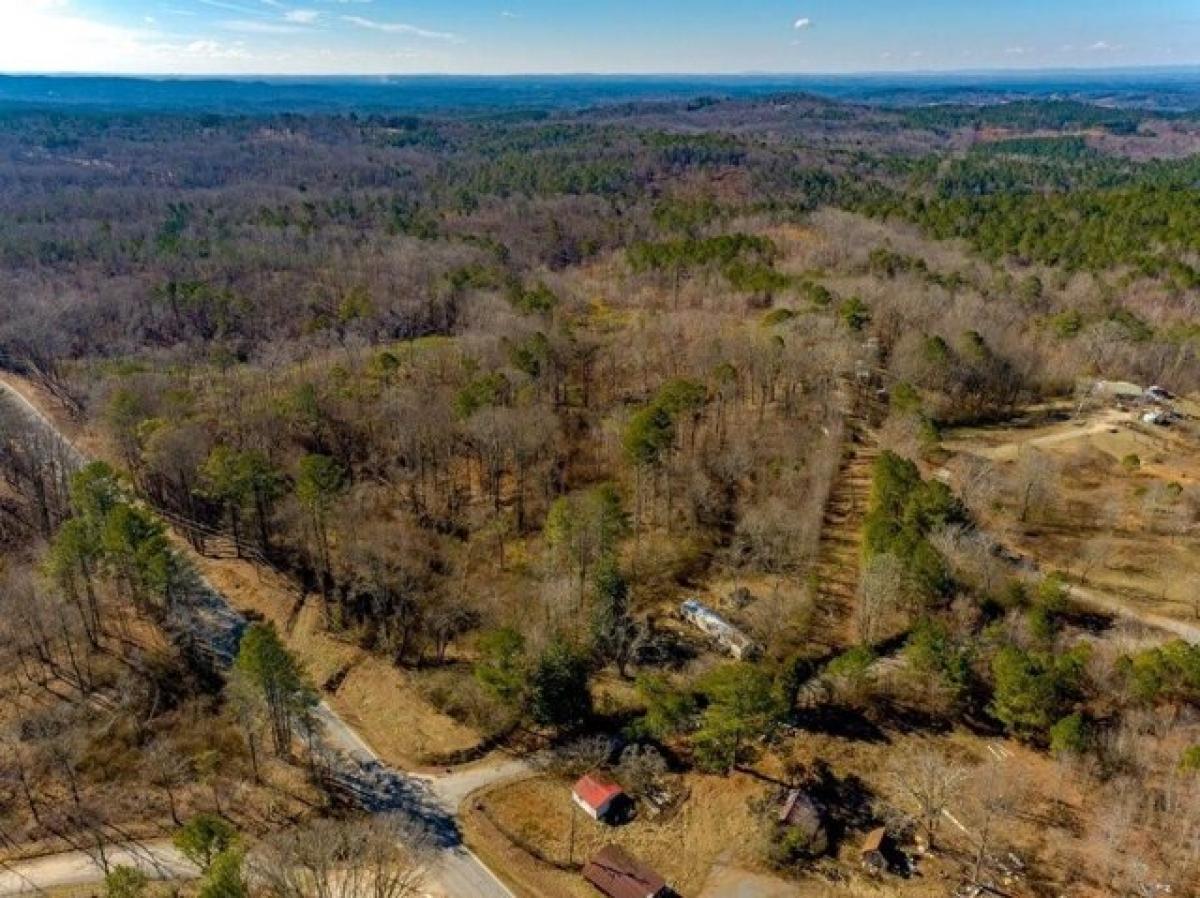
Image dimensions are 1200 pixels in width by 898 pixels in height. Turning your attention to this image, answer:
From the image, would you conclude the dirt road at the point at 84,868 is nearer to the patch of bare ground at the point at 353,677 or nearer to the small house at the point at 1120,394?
the patch of bare ground at the point at 353,677

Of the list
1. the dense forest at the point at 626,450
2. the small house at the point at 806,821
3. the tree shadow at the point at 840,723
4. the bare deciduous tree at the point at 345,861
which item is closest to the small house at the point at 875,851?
the small house at the point at 806,821

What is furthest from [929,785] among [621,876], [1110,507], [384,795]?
[1110,507]

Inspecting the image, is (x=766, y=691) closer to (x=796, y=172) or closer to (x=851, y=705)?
(x=851, y=705)

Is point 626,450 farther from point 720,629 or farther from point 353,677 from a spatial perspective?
point 353,677

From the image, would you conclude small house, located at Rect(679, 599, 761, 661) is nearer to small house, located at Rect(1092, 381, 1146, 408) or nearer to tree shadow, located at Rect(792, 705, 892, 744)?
→ tree shadow, located at Rect(792, 705, 892, 744)

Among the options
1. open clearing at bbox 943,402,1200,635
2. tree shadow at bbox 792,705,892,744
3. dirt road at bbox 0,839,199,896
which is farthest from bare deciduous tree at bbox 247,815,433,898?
open clearing at bbox 943,402,1200,635

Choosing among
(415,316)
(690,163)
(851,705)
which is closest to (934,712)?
(851,705)
